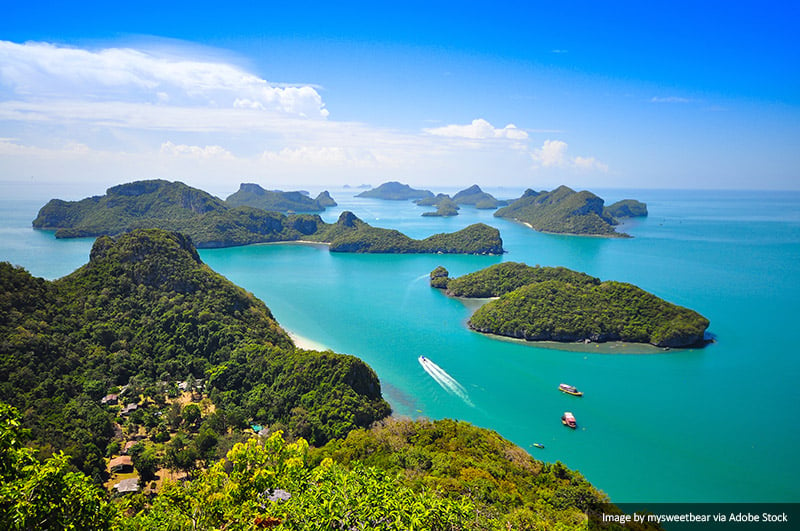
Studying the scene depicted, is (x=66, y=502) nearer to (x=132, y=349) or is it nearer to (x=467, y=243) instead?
(x=132, y=349)

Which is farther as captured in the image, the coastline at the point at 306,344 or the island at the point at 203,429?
the coastline at the point at 306,344

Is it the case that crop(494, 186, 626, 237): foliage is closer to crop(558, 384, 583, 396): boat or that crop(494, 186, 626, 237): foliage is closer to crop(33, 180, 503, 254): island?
crop(33, 180, 503, 254): island

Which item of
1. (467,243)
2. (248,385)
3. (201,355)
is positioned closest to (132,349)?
(201,355)

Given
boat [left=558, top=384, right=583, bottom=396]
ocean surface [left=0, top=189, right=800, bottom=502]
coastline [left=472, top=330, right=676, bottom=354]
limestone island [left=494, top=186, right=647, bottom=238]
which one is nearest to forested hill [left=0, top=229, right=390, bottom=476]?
ocean surface [left=0, top=189, right=800, bottom=502]

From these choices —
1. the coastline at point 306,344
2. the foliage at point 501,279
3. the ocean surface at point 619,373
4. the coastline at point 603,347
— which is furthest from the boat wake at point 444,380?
the foliage at point 501,279

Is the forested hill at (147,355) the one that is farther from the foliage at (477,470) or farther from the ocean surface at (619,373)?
the ocean surface at (619,373)

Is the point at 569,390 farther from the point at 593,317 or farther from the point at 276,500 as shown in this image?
the point at 276,500

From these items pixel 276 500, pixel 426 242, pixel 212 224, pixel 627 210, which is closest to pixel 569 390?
pixel 276 500

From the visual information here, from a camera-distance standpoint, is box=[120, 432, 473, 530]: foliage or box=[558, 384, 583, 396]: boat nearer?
box=[120, 432, 473, 530]: foliage
